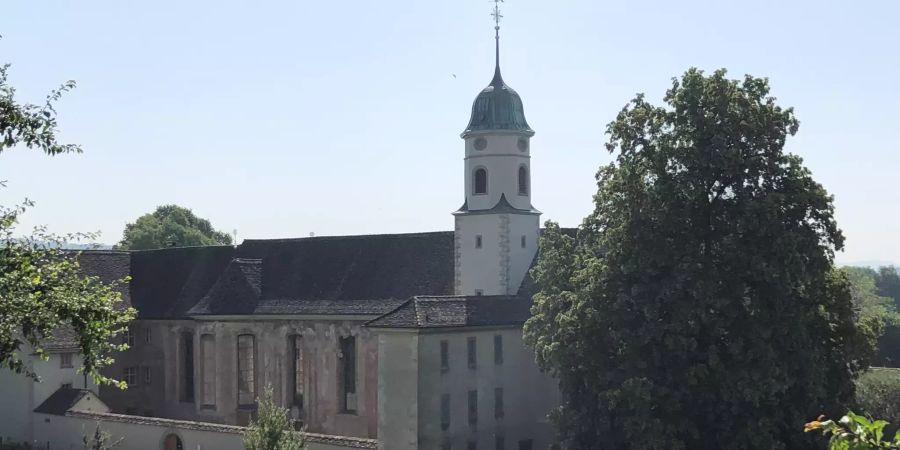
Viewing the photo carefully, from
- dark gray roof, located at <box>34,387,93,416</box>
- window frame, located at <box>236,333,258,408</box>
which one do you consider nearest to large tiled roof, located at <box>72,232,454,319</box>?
window frame, located at <box>236,333,258,408</box>

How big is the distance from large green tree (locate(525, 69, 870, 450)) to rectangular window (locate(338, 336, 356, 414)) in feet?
49.1

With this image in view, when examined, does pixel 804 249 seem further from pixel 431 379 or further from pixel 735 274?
pixel 431 379

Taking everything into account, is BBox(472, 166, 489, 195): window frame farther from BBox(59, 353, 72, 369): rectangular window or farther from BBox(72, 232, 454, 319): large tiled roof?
BBox(59, 353, 72, 369): rectangular window

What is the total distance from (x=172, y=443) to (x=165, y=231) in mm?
59429

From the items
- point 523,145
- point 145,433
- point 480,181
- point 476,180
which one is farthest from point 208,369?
point 523,145

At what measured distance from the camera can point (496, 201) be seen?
4669 cm

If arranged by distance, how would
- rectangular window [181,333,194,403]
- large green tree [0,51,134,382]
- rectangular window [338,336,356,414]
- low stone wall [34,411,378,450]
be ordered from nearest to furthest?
large green tree [0,51,134,382]
low stone wall [34,411,378,450]
rectangular window [338,336,356,414]
rectangular window [181,333,194,403]

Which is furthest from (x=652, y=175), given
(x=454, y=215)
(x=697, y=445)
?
(x=454, y=215)

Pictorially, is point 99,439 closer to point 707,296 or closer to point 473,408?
point 473,408

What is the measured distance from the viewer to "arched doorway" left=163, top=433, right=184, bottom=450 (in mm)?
43406

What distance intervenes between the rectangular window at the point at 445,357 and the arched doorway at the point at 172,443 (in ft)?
35.9

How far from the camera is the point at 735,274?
108ft

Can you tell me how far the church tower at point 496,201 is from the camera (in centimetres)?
4638

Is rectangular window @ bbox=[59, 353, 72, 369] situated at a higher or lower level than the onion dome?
lower
